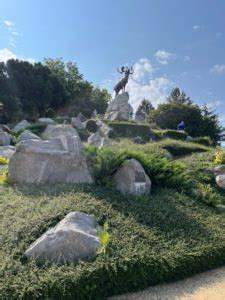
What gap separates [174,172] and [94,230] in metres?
3.91

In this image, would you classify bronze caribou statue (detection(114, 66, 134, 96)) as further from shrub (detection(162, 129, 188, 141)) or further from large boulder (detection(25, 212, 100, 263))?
large boulder (detection(25, 212, 100, 263))

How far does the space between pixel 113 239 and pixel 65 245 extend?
0.78 metres

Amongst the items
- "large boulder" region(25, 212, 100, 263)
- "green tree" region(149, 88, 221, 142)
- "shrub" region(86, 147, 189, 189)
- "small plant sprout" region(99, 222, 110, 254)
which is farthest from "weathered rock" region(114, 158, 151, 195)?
"green tree" region(149, 88, 221, 142)

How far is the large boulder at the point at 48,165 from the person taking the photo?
8.07 metres

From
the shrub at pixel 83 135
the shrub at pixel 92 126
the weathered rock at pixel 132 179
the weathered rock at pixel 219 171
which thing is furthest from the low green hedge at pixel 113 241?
the shrub at pixel 92 126

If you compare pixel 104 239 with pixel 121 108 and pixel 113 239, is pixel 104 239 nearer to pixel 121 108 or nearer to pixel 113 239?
pixel 113 239

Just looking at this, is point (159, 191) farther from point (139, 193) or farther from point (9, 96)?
point (9, 96)

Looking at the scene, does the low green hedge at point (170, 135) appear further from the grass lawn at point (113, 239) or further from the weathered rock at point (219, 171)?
the grass lawn at point (113, 239)

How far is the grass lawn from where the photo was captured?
4.53 meters

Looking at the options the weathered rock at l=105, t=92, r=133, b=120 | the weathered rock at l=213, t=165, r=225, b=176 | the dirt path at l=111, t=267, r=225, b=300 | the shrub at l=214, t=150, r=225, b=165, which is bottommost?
the dirt path at l=111, t=267, r=225, b=300

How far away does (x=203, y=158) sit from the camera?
14.8m

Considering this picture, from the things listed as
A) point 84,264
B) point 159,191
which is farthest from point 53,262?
point 159,191

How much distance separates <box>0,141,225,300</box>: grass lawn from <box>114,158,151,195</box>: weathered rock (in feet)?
0.98

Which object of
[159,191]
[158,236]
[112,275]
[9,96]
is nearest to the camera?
[112,275]
